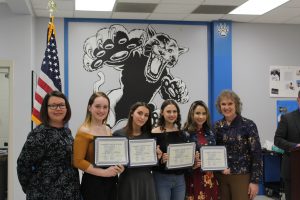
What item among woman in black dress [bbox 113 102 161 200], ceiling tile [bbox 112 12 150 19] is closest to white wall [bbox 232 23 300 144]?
ceiling tile [bbox 112 12 150 19]

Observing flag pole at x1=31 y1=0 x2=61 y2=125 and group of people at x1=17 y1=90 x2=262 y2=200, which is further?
flag pole at x1=31 y1=0 x2=61 y2=125

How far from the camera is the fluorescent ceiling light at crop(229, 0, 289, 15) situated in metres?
5.74

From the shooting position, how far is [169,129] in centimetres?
343

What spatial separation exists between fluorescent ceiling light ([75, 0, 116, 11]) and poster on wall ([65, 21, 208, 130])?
64cm

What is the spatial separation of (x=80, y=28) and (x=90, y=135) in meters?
3.95

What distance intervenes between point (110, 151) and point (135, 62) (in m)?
3.87

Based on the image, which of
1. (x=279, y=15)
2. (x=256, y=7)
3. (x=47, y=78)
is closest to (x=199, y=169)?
(x=47, y=78)

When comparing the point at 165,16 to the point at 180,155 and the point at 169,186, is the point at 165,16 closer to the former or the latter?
the point at 180,155

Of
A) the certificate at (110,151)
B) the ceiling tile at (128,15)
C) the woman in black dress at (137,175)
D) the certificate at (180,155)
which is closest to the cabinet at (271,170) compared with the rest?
the ceiling tile at (128,15)

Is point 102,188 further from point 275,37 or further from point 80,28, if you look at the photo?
point 275,37

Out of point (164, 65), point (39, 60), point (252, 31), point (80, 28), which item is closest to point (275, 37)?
point (252, 31)

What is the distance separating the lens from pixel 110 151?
2.95 metres

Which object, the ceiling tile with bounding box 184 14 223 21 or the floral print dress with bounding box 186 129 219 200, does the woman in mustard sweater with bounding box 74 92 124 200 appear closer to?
the floral print dress with bounding box 186 129 219 200

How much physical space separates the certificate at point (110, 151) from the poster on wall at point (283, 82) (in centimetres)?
472
